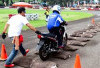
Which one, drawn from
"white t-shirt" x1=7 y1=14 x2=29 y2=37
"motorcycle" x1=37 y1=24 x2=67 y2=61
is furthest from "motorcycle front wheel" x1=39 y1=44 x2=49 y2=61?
"white t-shirt" x1=7 y1=14 x2=29 y2=37

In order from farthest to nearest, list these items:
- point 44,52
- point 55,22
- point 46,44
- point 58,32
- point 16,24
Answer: point 58,32, point 55,22, point 46,44, point 44,52, point 16,24

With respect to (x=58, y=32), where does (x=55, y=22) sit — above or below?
above

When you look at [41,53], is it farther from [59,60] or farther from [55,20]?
[55,20]

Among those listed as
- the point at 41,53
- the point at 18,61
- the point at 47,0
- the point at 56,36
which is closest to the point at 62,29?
the point at 56,36

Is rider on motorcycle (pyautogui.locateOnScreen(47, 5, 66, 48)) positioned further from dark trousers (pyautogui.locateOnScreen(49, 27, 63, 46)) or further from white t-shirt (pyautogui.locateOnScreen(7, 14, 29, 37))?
white t-shirt (pyautogui.locateOnScreen(7, 14, 29, 37))

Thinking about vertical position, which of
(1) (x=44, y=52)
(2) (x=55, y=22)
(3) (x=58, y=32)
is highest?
(2) (x=55, y=22)

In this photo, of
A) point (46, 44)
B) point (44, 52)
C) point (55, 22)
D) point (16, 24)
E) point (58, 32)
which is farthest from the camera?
point (58, 32)

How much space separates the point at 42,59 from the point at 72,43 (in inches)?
144

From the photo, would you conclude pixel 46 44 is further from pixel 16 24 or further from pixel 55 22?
pixel 16 24

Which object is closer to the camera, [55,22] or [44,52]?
[44,52]

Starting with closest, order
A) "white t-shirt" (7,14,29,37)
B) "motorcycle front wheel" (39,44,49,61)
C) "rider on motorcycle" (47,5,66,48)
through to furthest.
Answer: "white t-shirt" (7,14,29,37)
"motorcycle front wheel" (39,44,49,61)
"rider on motorcycle" (47,5,66,48)

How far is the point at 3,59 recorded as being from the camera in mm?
7332

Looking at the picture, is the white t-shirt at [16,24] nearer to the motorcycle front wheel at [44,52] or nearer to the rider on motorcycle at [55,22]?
the motorcycle front wheel at [44,52]

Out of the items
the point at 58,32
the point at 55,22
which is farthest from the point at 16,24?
the point at 58,32
